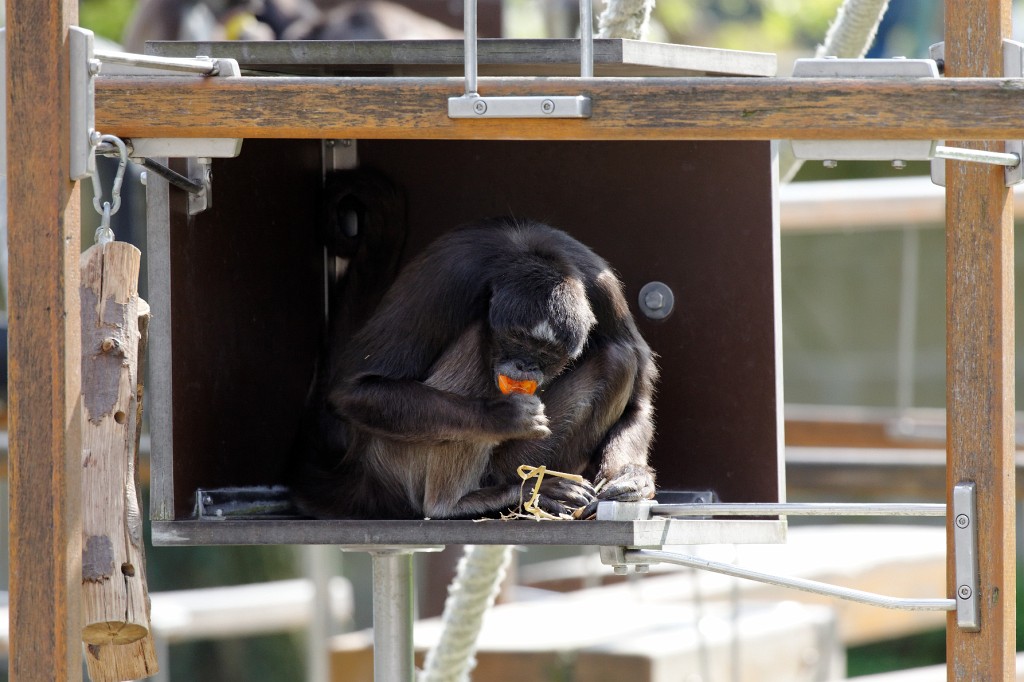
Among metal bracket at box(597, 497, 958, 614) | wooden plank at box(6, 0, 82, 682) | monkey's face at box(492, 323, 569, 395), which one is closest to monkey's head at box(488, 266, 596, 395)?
monkey's face at box(492, 323, 569, 395)

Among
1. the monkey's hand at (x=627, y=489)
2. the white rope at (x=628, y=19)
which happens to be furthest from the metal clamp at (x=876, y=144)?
the white rope at (x=628, y=19)

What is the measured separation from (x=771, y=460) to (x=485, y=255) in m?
0.94

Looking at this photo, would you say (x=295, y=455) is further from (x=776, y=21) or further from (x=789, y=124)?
(x=776, y=21)

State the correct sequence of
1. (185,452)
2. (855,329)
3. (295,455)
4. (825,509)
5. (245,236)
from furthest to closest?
(855,329), (295,455), (245,236), (185,452), (825,509)

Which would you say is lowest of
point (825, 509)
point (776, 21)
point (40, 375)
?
point (825, 509)

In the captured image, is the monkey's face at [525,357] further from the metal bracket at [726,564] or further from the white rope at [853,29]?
the white rope at [853,29]

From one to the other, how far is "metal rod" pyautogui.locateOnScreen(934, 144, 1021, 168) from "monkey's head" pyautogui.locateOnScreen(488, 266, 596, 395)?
1126 millimetres

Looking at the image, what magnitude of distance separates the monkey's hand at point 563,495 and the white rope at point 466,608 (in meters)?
0.67

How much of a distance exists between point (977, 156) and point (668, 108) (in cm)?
60

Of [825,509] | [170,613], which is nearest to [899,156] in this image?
[825,509]

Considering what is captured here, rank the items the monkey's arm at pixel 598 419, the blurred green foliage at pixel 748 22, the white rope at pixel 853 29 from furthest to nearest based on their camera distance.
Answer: the blurred green foliage at pixel 748 22, the white rope at pixel 853 29, the monkey's arm at pixel 598 419

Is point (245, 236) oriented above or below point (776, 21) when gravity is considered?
below

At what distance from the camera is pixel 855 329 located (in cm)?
1307

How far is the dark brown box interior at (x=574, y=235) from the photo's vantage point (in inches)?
133
